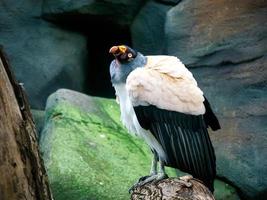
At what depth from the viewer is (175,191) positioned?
3.12 metres

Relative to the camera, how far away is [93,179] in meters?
4.83

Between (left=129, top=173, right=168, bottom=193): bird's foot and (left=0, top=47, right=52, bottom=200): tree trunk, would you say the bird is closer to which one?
(left=129, top=173, right=168, bottom=193): bird's foot

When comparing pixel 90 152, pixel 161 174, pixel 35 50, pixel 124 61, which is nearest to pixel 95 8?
pixel 35 50

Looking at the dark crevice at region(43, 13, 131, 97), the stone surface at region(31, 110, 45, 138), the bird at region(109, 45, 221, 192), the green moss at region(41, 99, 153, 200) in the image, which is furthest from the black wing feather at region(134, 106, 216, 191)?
the dark crevice at region(43, 13, 131, 97)

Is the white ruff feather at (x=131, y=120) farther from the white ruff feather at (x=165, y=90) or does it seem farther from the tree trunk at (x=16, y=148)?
the tree trunk at (x=16, y=148)

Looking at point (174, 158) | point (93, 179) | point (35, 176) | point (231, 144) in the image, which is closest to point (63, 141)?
point (93, 179)

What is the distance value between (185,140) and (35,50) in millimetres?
3263

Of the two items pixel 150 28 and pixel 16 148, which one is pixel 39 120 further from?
pixel 16 148

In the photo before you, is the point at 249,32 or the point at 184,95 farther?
the point at 249,32

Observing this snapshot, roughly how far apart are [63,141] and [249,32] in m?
1.72

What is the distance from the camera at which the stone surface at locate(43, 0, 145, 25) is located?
21.1ft

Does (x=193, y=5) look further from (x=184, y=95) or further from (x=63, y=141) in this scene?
(x=184, y=95)

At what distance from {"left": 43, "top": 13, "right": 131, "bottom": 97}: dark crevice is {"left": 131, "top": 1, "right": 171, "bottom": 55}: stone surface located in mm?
206

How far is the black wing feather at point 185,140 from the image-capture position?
3594mm
